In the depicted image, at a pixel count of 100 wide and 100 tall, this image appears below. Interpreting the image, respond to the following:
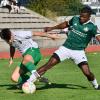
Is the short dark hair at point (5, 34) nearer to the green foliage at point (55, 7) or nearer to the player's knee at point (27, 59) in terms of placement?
the player's knee at point (27, 59)

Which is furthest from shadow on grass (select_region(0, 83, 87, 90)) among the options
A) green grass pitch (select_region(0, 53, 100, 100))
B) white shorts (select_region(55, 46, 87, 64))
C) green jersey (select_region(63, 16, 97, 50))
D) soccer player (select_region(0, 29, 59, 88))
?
green jersey (select_region(63, 16, 97, 50))

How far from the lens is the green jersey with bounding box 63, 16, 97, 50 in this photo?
39.0 ft

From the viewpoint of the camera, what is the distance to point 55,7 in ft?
164

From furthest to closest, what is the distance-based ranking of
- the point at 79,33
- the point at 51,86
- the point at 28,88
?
the point at 51,86, the point at 79,33, the point at 28,88

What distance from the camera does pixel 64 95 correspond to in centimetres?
1123

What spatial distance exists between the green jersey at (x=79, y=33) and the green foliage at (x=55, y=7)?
3376 cm

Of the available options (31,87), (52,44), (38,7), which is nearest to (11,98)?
(31,87)

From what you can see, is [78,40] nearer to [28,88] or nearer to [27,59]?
[27,59]

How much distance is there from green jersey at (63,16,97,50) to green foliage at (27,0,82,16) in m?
33.8

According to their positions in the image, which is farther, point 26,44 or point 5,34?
point 26,44

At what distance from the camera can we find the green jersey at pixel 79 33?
1188 centimetres

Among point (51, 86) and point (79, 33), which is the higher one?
point (79, 33)

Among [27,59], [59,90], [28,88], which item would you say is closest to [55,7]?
[59,90]

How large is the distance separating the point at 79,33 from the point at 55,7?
38334mm
